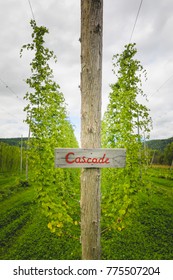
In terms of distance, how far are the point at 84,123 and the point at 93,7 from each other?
125 centimetres

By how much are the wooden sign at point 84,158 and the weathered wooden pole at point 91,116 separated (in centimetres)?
9

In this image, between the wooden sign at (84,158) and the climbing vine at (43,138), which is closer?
the wooden sign at (84,158)

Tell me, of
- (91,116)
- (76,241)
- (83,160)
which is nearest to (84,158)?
(83,160)

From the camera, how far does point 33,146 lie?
421cm

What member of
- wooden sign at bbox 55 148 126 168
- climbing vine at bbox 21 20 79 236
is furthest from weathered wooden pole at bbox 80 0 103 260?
climbing vine at bbox 21 20 79 236

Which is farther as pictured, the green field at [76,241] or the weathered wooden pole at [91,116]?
the green field at [76,241]

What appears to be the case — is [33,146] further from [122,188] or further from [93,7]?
[93,7]

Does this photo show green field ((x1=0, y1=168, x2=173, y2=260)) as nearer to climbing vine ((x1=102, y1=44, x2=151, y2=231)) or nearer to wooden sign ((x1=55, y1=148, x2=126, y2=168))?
climbing vine ((x1=102, y1=44, x2=151, y2=231))

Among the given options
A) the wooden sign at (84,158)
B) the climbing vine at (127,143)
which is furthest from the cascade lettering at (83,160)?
the climbing vine at (127,143)

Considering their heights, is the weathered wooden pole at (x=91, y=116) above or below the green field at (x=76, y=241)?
above

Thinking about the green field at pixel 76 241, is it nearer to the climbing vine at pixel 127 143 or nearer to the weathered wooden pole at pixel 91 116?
the climbing vine at pixel 127 143

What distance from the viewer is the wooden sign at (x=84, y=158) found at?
2.08 m

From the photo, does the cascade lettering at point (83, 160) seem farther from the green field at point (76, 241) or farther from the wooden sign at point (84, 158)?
the green field at point (76, 241)

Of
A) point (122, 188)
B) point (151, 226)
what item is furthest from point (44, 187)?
point (151, 226)
